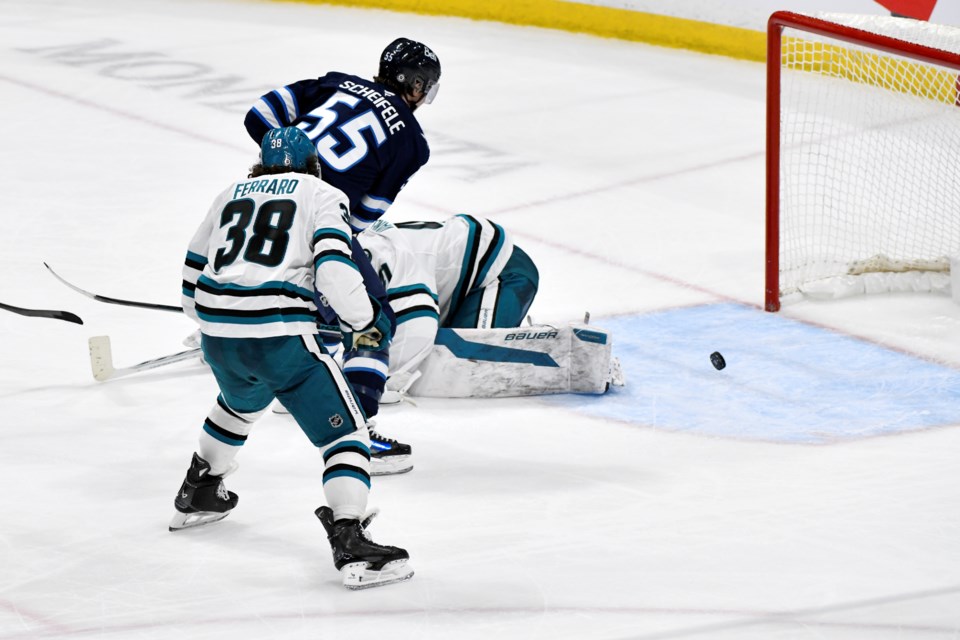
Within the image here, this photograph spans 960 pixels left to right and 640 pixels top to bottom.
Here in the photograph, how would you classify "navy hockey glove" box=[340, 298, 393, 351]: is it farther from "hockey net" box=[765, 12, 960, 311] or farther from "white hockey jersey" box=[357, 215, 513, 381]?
"hockey net" box=[765, 12, 960, 311]

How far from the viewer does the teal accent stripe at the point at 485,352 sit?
4.23 m

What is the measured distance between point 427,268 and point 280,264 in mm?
1105

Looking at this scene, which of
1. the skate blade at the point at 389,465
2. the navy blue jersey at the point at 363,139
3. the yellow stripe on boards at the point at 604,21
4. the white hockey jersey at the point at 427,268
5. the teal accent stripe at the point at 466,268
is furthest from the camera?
the yellow stripe on boards at the point at 604,21

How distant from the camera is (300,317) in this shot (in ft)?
10.3

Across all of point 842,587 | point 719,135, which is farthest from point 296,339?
point 719,135

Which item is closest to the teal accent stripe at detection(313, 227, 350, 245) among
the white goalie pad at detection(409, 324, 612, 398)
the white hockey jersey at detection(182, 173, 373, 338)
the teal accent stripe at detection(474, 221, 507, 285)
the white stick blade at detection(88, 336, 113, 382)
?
the white hockey jersey at detection(182, 173, 373, 338)

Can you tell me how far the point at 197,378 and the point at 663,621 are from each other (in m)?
1.90

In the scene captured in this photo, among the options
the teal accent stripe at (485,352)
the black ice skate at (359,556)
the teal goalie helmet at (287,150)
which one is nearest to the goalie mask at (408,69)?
the teal accent stripe at (485,352)

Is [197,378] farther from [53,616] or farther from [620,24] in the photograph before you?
[620,24]

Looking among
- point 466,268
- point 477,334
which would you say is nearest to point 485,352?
point 477,334

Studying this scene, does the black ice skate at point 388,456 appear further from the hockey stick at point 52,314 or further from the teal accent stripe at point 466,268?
the hockey stick at point 52,314

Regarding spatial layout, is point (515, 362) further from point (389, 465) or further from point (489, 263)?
point (389, 465)

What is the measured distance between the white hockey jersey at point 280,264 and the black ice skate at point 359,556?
385 millimetres

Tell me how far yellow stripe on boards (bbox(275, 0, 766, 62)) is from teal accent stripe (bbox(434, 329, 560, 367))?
12.8ft
